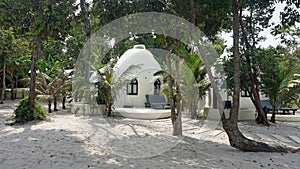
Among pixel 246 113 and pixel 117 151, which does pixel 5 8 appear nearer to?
pixel 117 151

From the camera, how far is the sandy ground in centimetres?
540

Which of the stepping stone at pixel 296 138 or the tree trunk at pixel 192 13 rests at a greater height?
the tree trunk at pixel 192 13

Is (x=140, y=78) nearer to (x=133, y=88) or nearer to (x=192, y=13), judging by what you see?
(x=133, y=88)

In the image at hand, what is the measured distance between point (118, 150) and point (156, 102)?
40.3ft

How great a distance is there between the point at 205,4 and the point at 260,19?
6.36m

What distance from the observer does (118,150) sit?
6.64 metres

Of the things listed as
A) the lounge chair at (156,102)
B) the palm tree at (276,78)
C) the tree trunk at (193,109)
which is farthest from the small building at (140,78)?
the palm tree at (276,78)

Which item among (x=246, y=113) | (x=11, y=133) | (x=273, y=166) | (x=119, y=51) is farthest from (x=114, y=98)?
(x=119, y=51)

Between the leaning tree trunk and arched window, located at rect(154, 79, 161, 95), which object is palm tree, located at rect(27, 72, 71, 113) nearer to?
arched window, located at rect(154, 79, 161, 95)

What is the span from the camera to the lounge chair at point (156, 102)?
60.6 feet

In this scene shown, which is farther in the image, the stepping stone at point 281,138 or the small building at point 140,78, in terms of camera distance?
the small building at point 140,78

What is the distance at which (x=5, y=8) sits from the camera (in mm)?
8648

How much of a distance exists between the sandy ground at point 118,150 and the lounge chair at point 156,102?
28.1ft

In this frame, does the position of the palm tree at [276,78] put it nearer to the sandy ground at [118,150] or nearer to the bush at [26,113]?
the sandy ground at [118,150]
